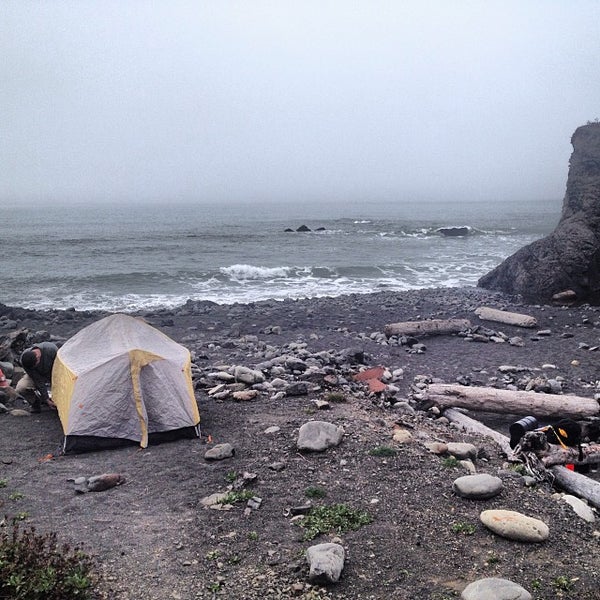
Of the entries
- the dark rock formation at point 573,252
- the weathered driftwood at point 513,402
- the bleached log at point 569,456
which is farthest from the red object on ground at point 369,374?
the dark rock formation at point 573,252

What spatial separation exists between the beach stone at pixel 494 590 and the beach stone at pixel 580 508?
1.85m

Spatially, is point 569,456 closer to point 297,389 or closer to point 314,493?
point 314,493

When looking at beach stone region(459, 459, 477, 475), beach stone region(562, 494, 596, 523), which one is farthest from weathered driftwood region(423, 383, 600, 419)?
beach stone region(562, 494, 596, 523)

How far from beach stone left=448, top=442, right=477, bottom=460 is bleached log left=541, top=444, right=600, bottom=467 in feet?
2.94

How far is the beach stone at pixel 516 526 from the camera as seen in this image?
4988 mm

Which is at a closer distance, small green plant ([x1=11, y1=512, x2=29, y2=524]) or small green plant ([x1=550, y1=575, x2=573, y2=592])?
small green plant ([x1=550, y1=575, x2=573, y2=592])

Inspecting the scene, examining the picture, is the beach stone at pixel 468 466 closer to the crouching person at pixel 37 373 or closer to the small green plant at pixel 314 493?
the small green plant at pixel 314 493

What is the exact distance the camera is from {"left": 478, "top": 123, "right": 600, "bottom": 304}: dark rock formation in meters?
18.9

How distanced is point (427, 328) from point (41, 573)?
11.9 meters

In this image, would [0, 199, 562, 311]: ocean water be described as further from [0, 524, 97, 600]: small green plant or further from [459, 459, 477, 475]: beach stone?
[0, 524, 97, 600]: small green plant

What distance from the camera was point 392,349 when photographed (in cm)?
1336

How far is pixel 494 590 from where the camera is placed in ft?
13.5

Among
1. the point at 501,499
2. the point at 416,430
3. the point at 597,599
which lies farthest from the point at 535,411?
the point at 597,599

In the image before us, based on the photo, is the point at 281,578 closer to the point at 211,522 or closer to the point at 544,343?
the point at 211,522
